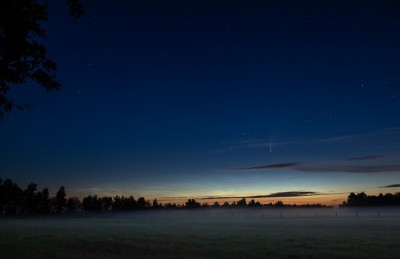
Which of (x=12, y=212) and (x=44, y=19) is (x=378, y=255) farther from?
(x=12, y=212)

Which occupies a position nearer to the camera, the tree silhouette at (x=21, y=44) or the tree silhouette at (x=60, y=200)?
the tree silhouette at (x=21, y=44)

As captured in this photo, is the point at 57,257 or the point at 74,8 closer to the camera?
the point at 74,8

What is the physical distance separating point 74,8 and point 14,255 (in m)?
17.6

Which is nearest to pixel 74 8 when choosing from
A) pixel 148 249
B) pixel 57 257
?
pixel 57 257

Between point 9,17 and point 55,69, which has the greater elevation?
point 9,17

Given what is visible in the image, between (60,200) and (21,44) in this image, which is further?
(60,200)

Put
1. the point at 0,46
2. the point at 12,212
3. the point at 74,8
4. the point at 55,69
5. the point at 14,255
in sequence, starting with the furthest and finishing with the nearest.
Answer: the point at 12,212
the point at 14,255
the point at 55,69
the point at 0,46
the point at 74,8

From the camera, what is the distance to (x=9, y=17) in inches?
592

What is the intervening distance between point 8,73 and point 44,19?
2997mm

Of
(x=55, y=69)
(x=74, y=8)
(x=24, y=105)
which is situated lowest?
(x=24, y=105)

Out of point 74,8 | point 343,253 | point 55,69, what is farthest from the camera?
point 343,253

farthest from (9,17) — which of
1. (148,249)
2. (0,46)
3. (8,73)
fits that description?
(148,249)

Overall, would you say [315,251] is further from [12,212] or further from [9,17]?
[12,212]

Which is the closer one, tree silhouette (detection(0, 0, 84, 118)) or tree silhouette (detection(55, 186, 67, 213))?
tree silhouette (detection(0, 0, 84, 118))
